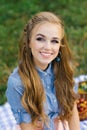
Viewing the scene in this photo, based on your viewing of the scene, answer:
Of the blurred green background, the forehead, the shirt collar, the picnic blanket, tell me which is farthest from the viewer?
the blurred green background

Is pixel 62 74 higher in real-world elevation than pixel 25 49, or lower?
lower

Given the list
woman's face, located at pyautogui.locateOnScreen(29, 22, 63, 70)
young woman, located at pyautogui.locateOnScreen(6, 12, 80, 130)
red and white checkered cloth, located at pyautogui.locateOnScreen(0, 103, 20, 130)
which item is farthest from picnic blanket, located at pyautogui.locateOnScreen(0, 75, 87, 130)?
woman's face, located at pyautogui.locateOnScreen(29, 22, 63, 70)

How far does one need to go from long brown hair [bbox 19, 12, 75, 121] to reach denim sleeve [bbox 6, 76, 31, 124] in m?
0.03

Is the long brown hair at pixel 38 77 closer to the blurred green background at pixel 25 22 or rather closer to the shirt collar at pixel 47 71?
the shirt collar at pixel 47 71

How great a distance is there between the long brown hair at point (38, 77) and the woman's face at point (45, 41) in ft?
0.09

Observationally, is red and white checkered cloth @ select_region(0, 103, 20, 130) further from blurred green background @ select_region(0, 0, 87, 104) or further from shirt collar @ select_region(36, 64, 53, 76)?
shirt collar @ select_region(36, 64, 53, 76)

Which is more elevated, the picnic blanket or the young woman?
the young woman

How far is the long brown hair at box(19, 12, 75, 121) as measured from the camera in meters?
2.12

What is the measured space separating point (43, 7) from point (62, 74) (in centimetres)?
267

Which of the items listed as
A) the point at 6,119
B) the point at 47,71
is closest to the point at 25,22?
the point at 6,119

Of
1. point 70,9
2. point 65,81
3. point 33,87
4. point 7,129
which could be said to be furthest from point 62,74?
point 70,9

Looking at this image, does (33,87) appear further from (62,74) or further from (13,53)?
(13,53)

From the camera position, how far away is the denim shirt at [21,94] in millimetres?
2146

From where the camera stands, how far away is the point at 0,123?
2.81 metres
